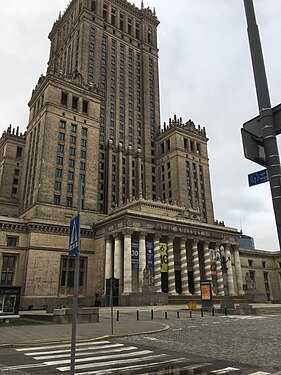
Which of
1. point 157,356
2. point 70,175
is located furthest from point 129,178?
point 157,356

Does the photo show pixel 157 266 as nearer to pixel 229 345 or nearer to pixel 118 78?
pixel 229 345

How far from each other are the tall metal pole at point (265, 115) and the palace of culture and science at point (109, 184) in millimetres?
35482

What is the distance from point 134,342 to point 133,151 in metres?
84.3

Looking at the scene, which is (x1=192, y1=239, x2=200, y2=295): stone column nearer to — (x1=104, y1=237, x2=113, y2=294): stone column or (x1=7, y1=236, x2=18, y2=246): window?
(x1=104, y1=237, x2=113, y2=294): stone column

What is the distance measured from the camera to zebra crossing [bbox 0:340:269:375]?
907cm

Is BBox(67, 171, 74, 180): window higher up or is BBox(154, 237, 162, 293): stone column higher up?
BBox(67, 171, 74, 180): window

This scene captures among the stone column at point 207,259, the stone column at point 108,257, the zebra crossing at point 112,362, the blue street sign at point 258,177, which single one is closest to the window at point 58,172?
the stone column at point 108,257

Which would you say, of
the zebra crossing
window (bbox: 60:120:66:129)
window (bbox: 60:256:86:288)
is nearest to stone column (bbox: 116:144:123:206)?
window (bbox: 60:120:66:129)

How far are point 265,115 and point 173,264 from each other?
53.6 m

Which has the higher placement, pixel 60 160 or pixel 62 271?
pixel 60 160

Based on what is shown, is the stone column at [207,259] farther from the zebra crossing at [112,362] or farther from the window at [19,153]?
the window at [19,153]

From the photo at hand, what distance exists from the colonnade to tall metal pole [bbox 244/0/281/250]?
43.5m

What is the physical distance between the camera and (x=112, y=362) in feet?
33.8

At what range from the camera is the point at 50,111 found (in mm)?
66938
